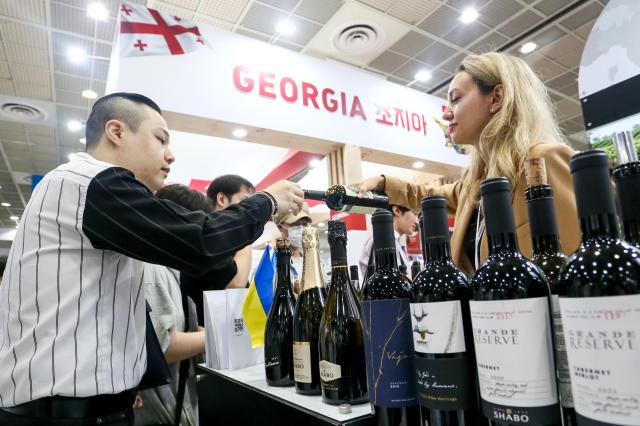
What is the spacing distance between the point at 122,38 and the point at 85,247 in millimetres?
1857

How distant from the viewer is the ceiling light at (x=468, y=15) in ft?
14.6

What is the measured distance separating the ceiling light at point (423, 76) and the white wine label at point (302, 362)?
5537 millimetres

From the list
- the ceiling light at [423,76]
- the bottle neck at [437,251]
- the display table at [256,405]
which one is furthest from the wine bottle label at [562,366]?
the ceiling light at [423,76]

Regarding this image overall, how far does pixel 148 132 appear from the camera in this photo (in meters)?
1.33

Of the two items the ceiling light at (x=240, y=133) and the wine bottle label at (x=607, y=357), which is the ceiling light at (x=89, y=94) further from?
the wine bottle label at (x=607, y=357)

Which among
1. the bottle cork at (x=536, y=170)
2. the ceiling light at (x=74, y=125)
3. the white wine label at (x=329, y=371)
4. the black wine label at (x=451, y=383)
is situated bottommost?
the white wine label at (x=329, y=371)

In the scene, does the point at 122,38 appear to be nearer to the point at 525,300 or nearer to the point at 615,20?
the point at 525,300

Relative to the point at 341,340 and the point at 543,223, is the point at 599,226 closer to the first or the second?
the point at 543,223

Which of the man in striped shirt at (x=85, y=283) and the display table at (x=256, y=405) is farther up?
the man in striped shirt at (x=85, y=283)

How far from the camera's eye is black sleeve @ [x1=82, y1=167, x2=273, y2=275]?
95 cm

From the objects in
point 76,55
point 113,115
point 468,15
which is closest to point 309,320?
point 113,115

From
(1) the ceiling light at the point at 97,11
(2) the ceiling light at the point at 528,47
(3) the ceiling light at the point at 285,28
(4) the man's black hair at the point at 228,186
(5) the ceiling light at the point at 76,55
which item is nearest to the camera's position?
(4) the man's black hair at the point at 228,186

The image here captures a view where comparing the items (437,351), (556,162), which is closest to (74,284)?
(437,351)

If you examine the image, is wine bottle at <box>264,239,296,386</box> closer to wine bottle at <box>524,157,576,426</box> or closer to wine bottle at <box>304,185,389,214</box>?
wine bottle at <box>304,185,389,214</box>
